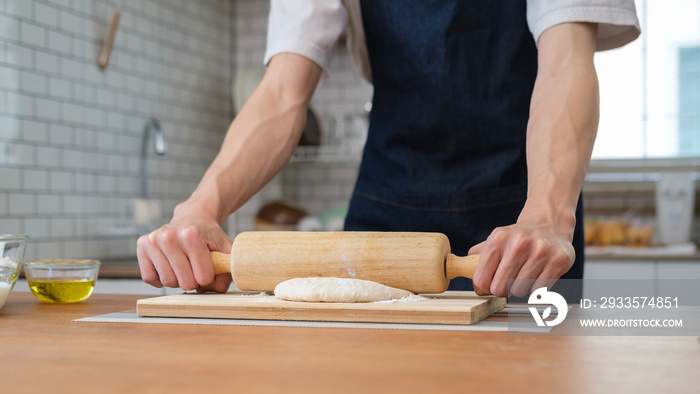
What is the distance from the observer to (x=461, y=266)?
83 centimetres

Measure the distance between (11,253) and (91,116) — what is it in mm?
1446

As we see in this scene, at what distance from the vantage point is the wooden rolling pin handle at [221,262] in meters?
0.93

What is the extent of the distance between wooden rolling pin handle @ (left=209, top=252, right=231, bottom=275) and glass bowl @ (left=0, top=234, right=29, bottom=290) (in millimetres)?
252

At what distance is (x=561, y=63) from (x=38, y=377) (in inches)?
30.3

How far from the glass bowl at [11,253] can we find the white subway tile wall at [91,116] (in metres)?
1.09

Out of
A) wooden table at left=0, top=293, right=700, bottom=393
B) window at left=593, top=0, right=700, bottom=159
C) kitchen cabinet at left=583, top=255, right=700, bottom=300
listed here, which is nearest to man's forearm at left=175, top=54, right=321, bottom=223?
wooden table at left=0, top=293, right=700, bottom=393

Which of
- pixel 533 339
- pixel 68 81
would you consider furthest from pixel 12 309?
pixel 68 81

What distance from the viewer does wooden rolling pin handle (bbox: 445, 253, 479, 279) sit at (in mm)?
831

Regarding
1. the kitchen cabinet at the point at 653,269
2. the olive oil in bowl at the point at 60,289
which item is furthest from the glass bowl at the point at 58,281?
the kitchen cabinet at the point at 653,269

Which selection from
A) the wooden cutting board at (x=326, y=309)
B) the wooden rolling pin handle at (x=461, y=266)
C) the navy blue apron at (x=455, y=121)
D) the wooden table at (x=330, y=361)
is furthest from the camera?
the navy blue apron at (x=455, y=121)

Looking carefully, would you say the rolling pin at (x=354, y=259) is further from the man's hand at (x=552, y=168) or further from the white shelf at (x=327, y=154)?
the white shelf at (x=327, y=154)

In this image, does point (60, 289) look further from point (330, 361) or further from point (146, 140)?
point (146, 140)

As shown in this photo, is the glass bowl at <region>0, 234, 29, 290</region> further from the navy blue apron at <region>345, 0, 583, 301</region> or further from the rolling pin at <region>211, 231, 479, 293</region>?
the navy blue apron at <region>345, 0, 583, 301</region>

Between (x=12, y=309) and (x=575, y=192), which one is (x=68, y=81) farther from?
(x=575, y=192)
